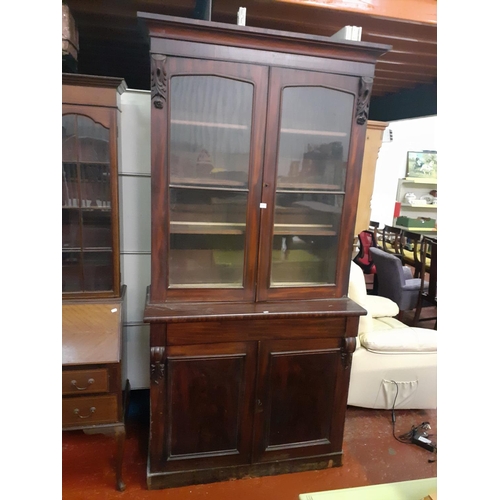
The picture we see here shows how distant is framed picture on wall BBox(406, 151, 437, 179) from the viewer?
587 centimetres

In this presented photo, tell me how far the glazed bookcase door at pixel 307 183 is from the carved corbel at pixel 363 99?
0.03 metres

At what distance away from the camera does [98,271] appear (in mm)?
1879

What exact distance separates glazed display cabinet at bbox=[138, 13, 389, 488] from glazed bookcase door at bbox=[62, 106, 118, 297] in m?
0.35

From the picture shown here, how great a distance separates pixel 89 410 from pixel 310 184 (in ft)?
4.71

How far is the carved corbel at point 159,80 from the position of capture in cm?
143

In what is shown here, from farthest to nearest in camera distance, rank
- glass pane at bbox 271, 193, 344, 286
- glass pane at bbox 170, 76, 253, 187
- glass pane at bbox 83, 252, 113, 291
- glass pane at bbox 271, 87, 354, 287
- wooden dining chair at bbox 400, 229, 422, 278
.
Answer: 1. wooden dining chair at bbox 400, 229, 422, 278
2. glass pane at bbox 83, 252, 113, 291
3. glass pane at bbox 271, 193, 344, 286
4. glass pane at bbox 271, 87, 354, 287
5. glass pane at bbox 170, 76, 253, 187

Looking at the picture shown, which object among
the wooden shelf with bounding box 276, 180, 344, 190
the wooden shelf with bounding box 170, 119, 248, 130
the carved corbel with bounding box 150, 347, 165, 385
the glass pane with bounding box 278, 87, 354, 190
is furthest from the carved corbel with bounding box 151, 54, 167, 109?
the carved corbel with bounding box 150, 347, 165, 385

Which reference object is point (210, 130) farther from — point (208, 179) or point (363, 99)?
point (363, 99)

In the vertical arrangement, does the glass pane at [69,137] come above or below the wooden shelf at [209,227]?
above

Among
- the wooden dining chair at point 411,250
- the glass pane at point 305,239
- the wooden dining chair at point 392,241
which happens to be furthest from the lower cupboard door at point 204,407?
the wooden dining chair at point 392,241

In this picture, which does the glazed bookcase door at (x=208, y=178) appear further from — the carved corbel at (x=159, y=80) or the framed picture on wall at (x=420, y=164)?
the framed picture on wall at (x=420, y=164)

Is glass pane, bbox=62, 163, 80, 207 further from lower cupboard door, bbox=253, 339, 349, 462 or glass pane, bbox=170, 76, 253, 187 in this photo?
lower cupboard door, bbox=253, 339, 349, 462
